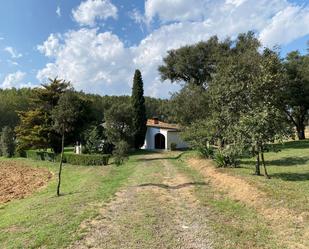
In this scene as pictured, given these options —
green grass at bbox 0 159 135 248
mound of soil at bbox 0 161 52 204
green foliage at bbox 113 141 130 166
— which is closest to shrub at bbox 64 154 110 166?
green foliage at bbox 113 141 130 166

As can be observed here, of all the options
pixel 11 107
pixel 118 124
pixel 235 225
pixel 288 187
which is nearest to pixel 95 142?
pixel 118 124

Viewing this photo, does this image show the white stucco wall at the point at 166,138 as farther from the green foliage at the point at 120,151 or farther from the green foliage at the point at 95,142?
the green foliage at the point at 120,151

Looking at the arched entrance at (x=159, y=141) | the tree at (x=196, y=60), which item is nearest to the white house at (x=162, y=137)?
the arched entrance at (x=159, y=141)

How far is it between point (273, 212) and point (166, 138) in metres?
31.4

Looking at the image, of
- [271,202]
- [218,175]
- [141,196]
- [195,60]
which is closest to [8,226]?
[141,196]

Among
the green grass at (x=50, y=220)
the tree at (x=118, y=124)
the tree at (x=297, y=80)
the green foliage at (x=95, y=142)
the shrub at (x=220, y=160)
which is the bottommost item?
the green grass at (x=50, y=220)

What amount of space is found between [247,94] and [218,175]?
4206 mm

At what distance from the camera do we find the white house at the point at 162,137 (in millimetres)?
40219

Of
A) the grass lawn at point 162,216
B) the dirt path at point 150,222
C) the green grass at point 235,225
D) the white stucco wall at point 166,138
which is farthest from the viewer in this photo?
the white stucco wall at point 166,138

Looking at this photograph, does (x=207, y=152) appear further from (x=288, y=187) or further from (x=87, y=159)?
(x=288, y=187)

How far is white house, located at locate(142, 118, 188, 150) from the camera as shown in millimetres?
40219

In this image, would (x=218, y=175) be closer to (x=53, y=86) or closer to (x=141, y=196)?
(x=141, y=196)

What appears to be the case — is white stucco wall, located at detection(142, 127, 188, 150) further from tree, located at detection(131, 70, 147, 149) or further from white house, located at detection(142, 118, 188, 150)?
tree, located at detection(131, 70, 147, 149)

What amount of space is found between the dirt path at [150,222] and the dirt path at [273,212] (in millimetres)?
1536
